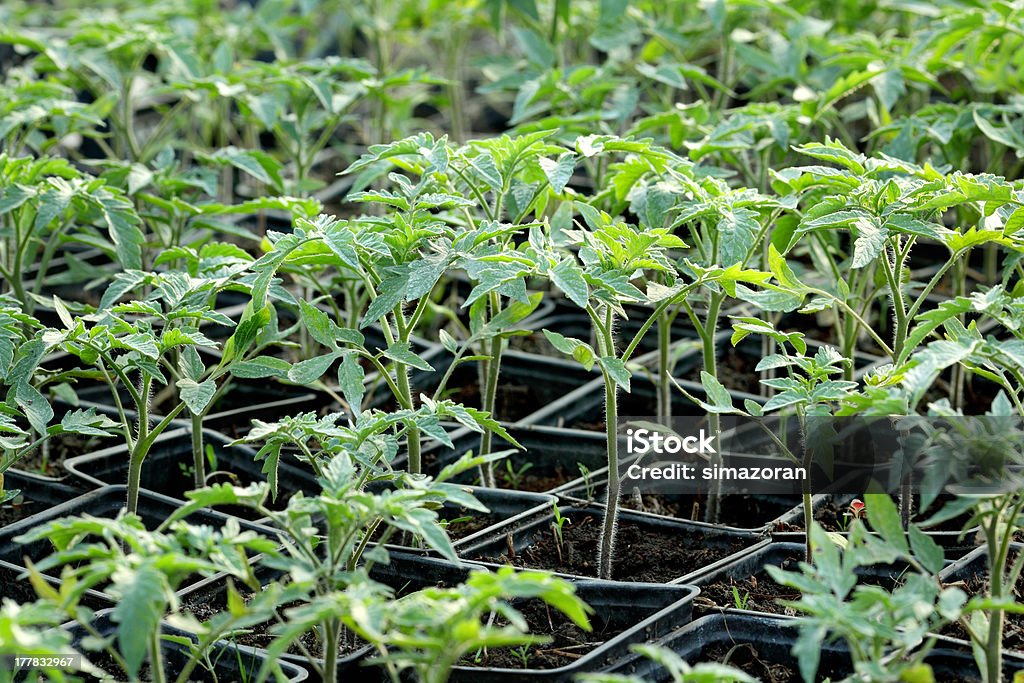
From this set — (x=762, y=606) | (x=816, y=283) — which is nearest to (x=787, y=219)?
(x=816, y=283)

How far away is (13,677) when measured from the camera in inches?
59.1

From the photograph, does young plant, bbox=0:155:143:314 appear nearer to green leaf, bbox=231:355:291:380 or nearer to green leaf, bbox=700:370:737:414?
green leaf, bbox=231:355:291:380

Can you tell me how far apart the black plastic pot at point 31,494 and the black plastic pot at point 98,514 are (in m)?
0.06

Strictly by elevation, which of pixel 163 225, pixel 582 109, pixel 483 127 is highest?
pixel 582 109

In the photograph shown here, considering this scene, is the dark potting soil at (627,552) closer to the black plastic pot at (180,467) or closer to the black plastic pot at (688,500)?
the black plastic pot at (688,500)

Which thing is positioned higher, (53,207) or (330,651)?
(53,207)

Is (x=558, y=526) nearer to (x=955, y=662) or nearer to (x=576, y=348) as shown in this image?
(x=576, y=348)

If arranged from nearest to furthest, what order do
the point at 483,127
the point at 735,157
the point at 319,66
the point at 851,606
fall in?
the point at 851,606 < the point at 735,157 < the point at 319,66 < the point at 483,127

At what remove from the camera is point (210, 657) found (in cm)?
158

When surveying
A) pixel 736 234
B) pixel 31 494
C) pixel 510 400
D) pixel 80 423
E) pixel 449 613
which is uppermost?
pixel 736 234

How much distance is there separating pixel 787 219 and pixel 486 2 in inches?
56.3

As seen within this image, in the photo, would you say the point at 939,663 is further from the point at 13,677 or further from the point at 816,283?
the point at 13,677

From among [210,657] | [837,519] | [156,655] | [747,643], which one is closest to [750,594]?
[747,643]

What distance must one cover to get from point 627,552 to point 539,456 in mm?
384
